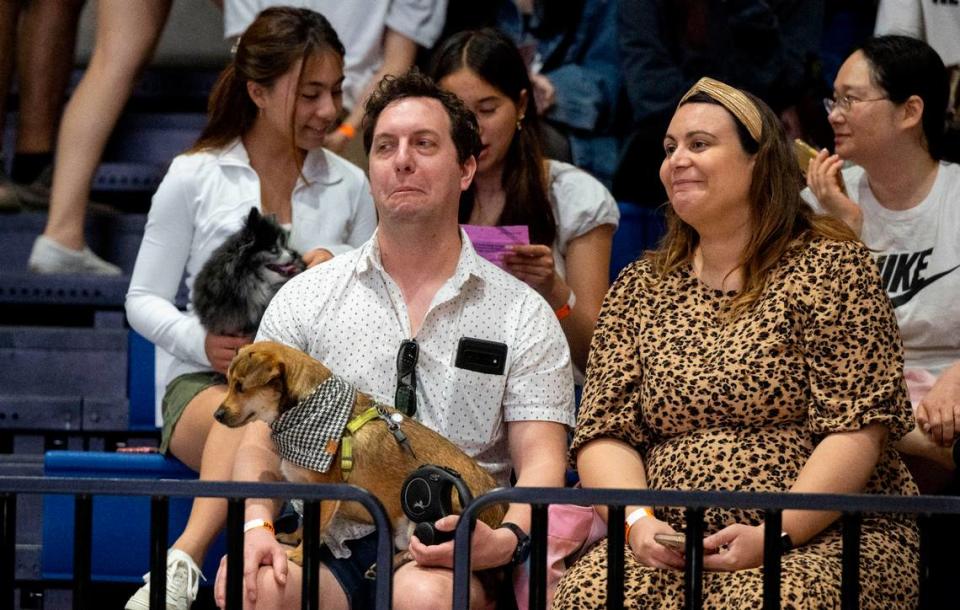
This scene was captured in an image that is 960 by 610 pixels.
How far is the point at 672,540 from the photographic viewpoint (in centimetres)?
293

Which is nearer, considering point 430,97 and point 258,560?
point 258,560

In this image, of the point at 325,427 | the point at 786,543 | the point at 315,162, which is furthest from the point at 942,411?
the point at 315,162

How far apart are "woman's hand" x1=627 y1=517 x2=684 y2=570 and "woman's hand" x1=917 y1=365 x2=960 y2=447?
3.07 ft

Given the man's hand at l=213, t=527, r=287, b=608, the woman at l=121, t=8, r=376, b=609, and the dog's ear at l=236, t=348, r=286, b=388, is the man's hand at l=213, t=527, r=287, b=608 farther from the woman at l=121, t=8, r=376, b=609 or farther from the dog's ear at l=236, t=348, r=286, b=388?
the woman at l=121, t=8, r=376, b=609

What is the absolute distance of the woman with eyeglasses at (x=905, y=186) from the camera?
4000mm

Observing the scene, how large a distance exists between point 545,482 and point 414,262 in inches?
24.5

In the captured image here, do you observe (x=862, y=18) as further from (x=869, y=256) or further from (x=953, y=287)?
(x=869, y=256)

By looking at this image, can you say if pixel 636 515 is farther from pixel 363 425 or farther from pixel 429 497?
pixel 363 425

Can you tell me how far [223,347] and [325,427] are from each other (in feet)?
2.78

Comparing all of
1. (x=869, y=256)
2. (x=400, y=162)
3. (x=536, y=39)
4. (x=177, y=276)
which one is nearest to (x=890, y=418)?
(x=869, y=256)

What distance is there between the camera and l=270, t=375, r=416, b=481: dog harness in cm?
314

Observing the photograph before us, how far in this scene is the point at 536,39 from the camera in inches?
219

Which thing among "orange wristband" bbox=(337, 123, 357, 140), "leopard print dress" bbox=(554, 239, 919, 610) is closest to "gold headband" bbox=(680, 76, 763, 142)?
"leopard print dress" bbox=(554, 239, 919, 610)

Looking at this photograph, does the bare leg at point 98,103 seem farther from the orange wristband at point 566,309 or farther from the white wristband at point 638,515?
the white wristband at point 638,515
